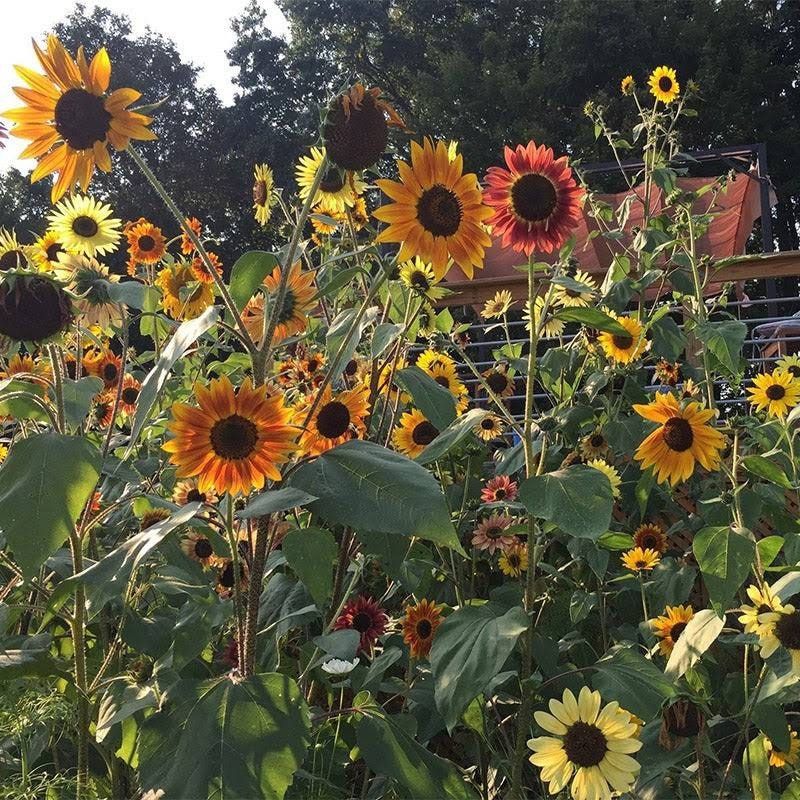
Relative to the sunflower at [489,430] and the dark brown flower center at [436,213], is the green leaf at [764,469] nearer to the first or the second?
the dark brown flower center at [436,213]

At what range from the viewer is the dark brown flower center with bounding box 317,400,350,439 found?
1.43 m

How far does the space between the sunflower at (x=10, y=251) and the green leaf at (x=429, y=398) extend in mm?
756

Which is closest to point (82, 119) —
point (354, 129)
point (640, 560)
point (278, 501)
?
point (354, 129)

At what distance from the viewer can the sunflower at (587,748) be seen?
1284mm

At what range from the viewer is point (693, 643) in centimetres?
136

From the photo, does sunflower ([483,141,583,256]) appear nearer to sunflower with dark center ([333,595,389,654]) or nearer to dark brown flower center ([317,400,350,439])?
dark brown flower center ([317,400,350,439])

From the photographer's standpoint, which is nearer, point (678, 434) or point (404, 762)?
point (404, 762)

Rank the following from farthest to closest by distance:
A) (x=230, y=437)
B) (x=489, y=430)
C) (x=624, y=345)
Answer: (x=489, y=430) → (x=624, y=345) → (x=230, y=437)

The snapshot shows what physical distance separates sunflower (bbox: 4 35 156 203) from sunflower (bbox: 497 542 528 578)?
1.27m

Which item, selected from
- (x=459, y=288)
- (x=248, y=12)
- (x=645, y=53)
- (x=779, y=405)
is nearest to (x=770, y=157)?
(x=645, y=53)

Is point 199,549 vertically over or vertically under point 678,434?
under

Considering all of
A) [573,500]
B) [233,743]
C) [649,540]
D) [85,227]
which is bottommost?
[233,743]

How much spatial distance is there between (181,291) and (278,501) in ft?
5.05

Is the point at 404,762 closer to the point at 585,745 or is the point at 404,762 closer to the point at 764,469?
the point at 585,745
